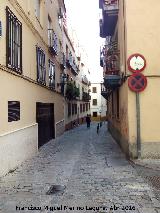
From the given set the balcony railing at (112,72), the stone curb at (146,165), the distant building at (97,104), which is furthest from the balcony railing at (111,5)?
the distant building at (97,104)

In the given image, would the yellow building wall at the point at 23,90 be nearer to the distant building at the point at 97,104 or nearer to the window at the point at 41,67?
the window at the point at 41,67

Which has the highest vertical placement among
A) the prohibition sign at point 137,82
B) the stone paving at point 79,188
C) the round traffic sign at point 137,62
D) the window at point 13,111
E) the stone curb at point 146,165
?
the round traffic sign at point 137,62

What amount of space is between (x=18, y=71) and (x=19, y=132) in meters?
2.12

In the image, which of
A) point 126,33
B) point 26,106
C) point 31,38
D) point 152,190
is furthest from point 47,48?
point 152,190

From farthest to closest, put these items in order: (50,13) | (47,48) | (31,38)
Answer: (50,13)
(47,48)
(31,38)

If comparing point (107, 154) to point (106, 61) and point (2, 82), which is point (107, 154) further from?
point (2, 82)

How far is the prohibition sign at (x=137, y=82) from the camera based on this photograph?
39.0 ft

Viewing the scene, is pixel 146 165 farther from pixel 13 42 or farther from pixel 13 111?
pixel 13 42

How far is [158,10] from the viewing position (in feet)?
39.8

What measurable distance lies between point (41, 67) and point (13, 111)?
6.27 meters

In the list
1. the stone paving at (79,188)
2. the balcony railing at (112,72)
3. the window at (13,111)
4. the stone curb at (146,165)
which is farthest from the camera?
the balcony railing at (112,72)

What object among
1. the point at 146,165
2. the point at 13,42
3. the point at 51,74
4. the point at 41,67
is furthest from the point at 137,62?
the point at 51,74

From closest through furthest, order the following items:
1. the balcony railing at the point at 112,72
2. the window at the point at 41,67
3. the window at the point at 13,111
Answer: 1. the window at the point at 13,111
2. the balcony railing at the point at 112,72
3. the window at the point at 41,67

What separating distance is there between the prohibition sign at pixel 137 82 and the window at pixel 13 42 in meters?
3.95
